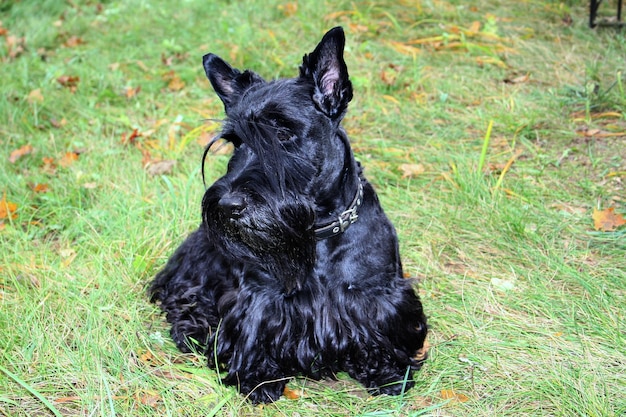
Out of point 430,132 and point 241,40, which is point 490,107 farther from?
point 241,40

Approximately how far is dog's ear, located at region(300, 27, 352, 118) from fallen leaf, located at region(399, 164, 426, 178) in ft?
5.22

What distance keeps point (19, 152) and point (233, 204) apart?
9.20 ft

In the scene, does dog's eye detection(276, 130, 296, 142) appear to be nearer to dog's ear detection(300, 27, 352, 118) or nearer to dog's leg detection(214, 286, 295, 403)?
dog's ear detection(300, 27, 352, 118)

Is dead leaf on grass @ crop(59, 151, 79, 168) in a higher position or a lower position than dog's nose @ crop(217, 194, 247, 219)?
lower

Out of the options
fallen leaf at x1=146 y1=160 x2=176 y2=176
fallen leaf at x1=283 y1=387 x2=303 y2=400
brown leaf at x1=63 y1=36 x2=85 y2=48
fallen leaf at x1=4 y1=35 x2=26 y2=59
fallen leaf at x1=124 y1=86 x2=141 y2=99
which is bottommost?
fallen leaf at x1=283 y1=387 x2=303 y2=400

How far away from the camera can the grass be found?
8.41 feet

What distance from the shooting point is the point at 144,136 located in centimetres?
463

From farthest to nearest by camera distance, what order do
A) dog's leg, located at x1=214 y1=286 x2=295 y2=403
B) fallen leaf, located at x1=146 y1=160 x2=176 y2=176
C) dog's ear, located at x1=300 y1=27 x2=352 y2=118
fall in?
fallen leaf, located at x1=146 y1=160 x2=176 y2=176, dog's leg, located at x1=214 y1=286 x2=295 y2=403, dog's ear, located at x1=300 y1=27 x2=352 y2=118

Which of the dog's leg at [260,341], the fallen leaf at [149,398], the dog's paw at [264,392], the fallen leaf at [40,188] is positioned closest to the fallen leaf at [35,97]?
the fallen leaf at [40,188]

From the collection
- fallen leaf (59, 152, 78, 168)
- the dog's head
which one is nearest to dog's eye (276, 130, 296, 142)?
the dog's head

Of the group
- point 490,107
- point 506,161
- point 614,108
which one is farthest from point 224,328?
point 614,108

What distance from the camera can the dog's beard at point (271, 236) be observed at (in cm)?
224

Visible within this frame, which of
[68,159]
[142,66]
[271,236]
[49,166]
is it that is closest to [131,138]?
[68,159]

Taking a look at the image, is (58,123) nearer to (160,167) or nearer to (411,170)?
(160,167)
